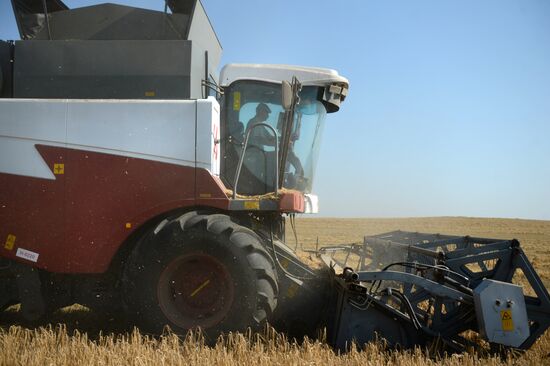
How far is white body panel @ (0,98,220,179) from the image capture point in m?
4.08

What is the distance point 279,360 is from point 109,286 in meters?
1.70

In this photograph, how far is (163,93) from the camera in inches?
170

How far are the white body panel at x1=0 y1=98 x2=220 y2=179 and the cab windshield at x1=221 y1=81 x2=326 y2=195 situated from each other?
38 cm

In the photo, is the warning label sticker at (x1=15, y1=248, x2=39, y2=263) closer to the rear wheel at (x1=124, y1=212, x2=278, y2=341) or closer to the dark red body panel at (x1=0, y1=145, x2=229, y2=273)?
the dark red body panel at (x1=0, y1=145, x2=229, y2=273)

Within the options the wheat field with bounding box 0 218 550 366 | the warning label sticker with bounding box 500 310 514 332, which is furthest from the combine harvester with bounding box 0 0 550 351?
the wheat field with bounding box 0 218 550 366

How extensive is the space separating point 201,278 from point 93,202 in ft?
3.70

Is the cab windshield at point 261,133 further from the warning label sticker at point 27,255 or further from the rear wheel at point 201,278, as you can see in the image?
the warning label sticker at point 27,255

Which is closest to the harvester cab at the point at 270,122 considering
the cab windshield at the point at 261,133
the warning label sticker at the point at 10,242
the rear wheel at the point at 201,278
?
the cab windshield at the point at 261,133

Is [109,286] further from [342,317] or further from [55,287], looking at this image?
[342,317]

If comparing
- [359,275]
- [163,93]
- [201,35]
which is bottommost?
[359,275]

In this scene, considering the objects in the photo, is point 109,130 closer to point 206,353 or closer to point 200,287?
point 200,287

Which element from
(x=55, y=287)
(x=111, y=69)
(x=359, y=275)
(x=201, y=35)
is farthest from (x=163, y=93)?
(x=359, y=275)

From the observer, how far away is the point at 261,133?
14.7 feet

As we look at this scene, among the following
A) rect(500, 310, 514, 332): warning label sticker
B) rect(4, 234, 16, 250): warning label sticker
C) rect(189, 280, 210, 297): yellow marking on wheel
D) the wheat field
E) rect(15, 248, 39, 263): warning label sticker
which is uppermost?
rect(4, 234, 16, 250): warning label sticker
